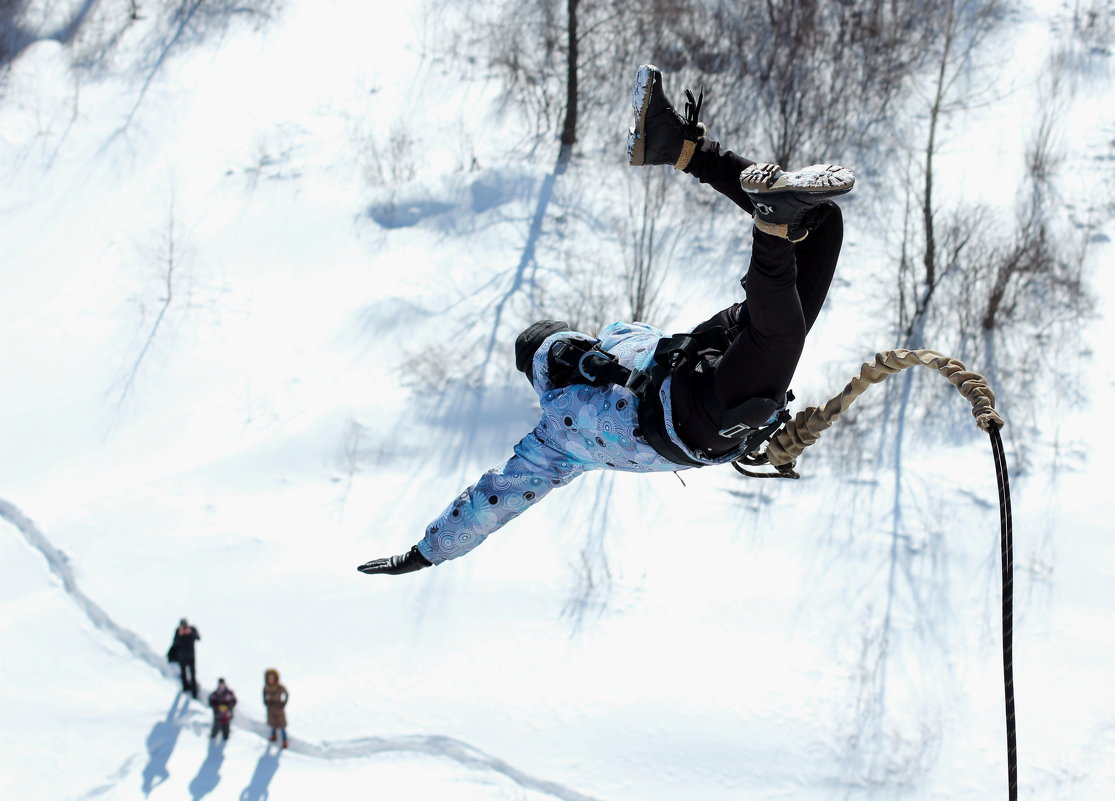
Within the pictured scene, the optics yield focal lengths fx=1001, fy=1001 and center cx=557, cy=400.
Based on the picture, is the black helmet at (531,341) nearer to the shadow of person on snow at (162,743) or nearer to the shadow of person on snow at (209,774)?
the shadow of person on snow at (209,774)

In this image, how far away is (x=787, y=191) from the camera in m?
2.91

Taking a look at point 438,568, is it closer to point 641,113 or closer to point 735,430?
point 641,113

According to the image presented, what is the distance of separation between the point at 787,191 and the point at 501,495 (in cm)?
181

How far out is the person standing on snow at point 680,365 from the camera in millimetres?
3064

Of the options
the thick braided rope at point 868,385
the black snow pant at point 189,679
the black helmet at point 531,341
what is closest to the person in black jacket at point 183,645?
the black snow pant at point 189,679

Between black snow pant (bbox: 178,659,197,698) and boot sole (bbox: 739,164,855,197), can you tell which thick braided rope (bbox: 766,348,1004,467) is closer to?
boot sole (bbox: 739,164,855,197)

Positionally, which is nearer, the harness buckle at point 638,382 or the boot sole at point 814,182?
the boot sole at point 814,182

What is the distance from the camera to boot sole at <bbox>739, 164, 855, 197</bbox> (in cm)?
288

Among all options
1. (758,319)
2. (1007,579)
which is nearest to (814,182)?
(758,319)

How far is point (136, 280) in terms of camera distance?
14.0 meters

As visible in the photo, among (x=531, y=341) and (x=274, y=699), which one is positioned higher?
(x=531, y=341)

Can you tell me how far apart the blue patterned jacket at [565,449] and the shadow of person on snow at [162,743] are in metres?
7.20

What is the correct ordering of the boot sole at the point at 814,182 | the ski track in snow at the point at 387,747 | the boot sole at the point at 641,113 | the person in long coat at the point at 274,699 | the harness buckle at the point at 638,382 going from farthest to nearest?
the ski track in snow at the point at 387,747 < the person in long coat at the point at 274,699 < the boot sole at the point at 641,113 < the harness buckle at the point at 638,382 < the boot sole at the point at 814,182

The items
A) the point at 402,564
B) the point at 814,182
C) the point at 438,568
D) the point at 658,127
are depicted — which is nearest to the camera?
the point at 814,182
